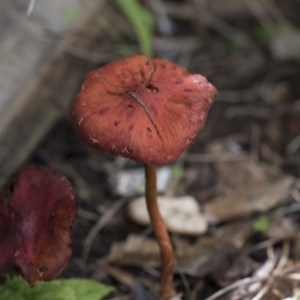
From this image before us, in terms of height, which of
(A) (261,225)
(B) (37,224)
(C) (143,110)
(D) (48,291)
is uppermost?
(C) (143,110)

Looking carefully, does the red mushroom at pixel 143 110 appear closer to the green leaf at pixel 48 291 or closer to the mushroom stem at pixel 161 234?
the mushroom stem at pixel 161 234

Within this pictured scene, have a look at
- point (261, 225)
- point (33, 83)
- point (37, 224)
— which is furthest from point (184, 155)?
point (37, 224)

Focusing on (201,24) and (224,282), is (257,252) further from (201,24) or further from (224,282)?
(201,24)

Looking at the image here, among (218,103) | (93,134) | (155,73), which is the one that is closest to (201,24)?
(218,103)

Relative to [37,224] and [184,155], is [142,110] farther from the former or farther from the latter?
[184,155]

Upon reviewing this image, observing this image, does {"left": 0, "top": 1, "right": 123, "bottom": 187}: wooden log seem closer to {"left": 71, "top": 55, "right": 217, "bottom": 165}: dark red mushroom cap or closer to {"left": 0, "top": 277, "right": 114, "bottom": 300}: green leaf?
{"left": 0, "top": 277, "right": 114, "bottom": 300}: green leaf

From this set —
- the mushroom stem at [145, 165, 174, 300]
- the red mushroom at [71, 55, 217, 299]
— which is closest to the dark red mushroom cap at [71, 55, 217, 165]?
the red mushroom at [71, 55, 217, 299]

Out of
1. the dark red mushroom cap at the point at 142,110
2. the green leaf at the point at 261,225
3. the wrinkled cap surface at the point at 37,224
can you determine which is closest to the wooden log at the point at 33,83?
the wrinkled cap surface at the point at 37,224
